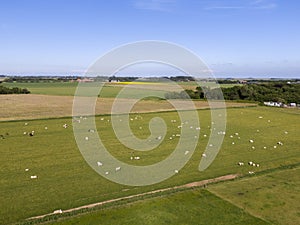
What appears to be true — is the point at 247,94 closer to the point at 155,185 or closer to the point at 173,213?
the point at 155,185

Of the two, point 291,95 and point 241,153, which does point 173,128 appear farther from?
point 291,95

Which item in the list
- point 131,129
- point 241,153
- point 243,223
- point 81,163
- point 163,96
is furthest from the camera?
point 163,96

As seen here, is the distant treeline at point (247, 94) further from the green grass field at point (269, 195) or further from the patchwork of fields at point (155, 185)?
the green grass field at point (269, 195)

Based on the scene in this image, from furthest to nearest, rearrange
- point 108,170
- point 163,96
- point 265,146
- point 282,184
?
point 163,96, point 265,146, point 108,170, point 282,184

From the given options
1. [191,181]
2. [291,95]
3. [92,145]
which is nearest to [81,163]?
[92,145]

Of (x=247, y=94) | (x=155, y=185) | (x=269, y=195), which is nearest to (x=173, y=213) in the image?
(x=155, y=185)

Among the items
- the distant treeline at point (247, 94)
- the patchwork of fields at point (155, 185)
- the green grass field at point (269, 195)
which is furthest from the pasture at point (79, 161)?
the distant treeline at point (247, 94)

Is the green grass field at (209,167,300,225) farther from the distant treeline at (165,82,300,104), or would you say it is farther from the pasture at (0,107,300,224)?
the distant treeline at (165,82,300,104)
